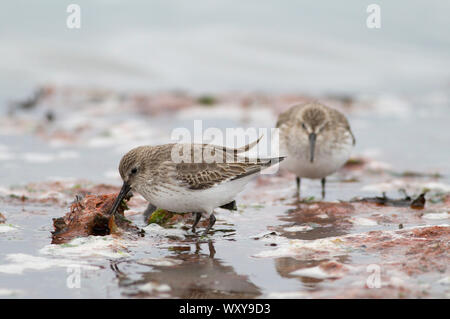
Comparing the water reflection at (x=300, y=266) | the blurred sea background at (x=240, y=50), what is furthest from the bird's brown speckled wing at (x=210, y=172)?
the blurred sea background at (x=240, y=50)

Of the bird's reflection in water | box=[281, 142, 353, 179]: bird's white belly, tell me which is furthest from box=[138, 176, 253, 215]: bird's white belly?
box=[281, 142, 353, 179]: bird's white belly

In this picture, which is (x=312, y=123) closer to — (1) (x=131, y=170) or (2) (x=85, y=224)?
(1) (x=131, y=170)

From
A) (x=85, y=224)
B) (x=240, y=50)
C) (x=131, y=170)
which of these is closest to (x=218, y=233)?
(x=131, y=170)

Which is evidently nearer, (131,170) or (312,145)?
(131,170)

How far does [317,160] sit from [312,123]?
580mm

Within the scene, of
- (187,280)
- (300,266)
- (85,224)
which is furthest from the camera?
(85,224)

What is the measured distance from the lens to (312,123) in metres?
9.84

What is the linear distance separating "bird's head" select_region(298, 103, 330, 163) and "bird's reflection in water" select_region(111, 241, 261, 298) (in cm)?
377

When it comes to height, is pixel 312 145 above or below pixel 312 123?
below

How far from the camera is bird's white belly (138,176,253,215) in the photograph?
7.21 m

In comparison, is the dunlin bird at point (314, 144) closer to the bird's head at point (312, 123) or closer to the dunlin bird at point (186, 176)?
the bird's head at point (312, 123)
